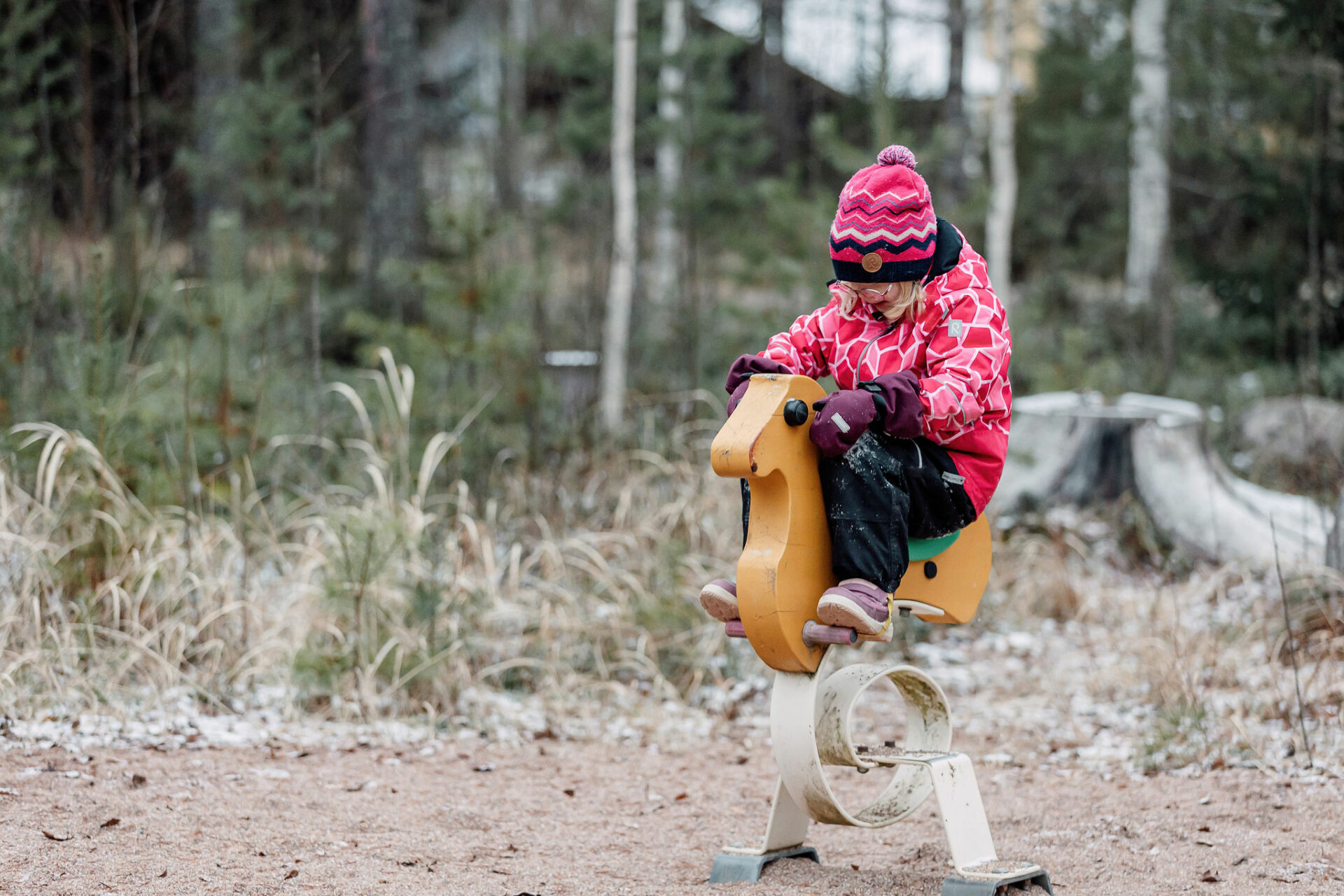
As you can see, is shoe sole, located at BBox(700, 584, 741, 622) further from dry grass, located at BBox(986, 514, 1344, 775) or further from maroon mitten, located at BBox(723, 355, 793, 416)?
dry grass, located at BBox(986, 514, 1344, 775)

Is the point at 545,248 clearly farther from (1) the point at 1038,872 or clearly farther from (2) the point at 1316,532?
(1) the point at 1038,872

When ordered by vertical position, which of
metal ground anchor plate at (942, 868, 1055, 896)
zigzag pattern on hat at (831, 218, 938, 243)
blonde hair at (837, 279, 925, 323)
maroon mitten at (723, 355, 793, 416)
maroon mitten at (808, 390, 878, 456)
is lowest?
metal ground anchor plate at (942, 868, 1055, 896)

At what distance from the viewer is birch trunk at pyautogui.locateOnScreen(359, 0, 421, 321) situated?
29.0ft

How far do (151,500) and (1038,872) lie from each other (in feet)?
11.5

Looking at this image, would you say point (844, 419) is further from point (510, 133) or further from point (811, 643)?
point (510, 133)

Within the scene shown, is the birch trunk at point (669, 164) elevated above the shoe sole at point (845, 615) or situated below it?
above

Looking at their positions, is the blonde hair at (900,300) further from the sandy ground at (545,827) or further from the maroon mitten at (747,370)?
the sandy ground at (545,827)

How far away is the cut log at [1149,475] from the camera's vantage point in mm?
6023

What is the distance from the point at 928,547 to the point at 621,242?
519 cm

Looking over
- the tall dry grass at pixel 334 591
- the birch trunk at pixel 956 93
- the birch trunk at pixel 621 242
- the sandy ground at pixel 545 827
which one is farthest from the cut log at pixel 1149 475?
the birch trunk at pixel 956 93

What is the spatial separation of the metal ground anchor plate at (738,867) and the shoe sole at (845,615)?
26.8 inches

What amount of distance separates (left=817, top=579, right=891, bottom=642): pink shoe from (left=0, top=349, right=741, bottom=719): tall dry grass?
2.02m

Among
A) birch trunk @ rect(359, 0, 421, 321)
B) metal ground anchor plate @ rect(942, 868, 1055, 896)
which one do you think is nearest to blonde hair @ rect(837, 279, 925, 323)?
metal ground anchor plate @ rect(942, 868, 1055, 896)

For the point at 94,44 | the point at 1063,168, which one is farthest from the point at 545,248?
the point at 1063,168
